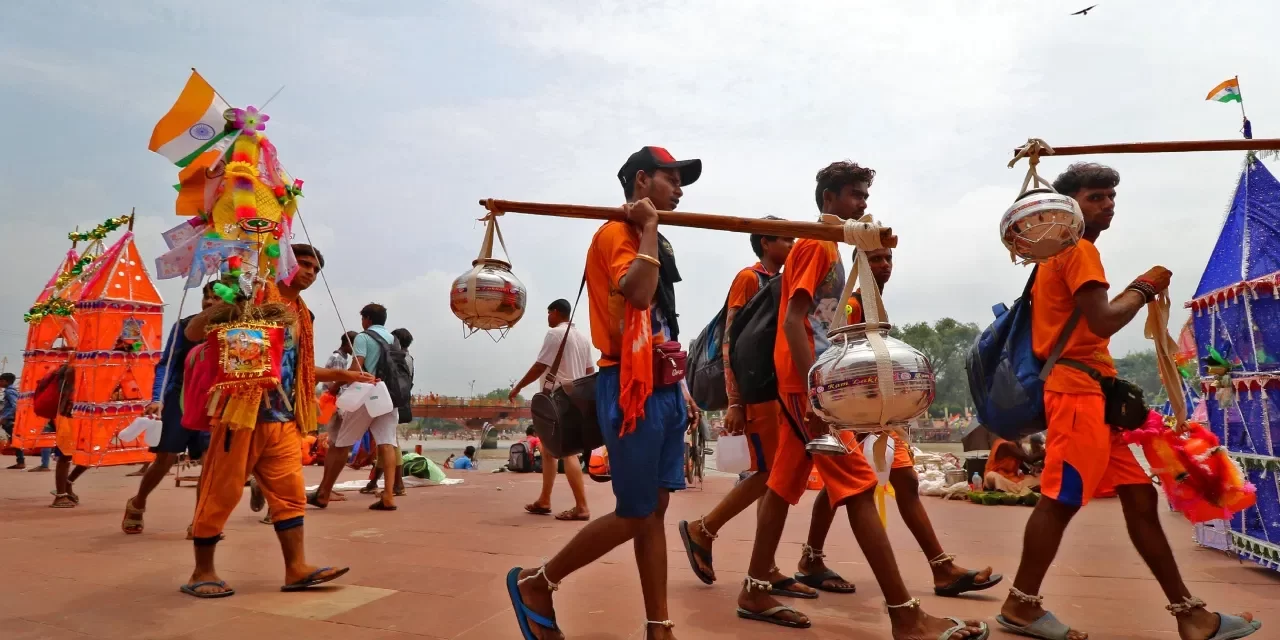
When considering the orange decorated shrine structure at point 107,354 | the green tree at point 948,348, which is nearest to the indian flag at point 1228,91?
the orange decorated shrine structure at point 107,354

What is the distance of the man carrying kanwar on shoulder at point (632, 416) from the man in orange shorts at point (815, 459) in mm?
616

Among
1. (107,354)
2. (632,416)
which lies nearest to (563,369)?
(632,416)

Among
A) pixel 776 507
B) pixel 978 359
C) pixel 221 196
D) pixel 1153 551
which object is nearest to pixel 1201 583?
pixel 1153 551

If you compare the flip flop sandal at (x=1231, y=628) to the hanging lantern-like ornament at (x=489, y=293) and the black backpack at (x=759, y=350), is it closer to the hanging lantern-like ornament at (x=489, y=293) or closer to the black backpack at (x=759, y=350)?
the black backpack at (x=759, y=350)

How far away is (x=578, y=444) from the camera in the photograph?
300 centimetres

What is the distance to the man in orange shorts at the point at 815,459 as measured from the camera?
283 centimetres

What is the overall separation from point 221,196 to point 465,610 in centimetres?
280

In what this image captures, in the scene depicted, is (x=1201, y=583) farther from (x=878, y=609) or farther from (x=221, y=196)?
(x=221, y=196)

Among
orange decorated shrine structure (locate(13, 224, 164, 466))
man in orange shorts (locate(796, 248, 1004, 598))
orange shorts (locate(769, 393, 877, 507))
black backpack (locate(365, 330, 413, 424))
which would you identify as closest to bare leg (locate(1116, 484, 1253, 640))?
man in orange shorts (locate(796, 248, 1004, 598))

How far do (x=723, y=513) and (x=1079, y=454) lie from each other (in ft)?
5.75

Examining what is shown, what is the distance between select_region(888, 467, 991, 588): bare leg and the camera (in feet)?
12.1

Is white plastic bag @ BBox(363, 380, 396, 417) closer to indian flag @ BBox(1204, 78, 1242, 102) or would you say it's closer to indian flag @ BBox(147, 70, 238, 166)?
indian flag @ BBox(147, 70, 238, 166)

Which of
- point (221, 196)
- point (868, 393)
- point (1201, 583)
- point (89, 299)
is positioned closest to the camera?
point (868, 393)

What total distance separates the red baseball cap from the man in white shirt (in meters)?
3.18
